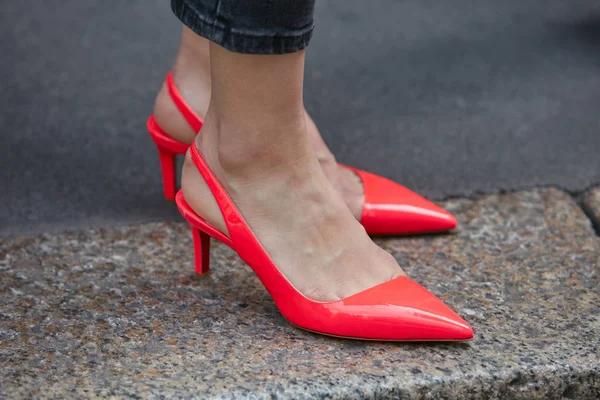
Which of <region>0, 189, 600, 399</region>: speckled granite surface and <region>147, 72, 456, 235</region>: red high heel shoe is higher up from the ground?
<region>147, 72, 456, 235</region>: red high heel shoe

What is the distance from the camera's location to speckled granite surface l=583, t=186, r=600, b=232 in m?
1.40

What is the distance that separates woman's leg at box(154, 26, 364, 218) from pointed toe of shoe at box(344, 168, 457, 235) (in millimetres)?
26

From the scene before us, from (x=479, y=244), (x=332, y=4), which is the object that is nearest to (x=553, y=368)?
(x=479, y=244)

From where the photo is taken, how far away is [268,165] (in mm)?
984

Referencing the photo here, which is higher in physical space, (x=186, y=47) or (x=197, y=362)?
(x=186, y=47)

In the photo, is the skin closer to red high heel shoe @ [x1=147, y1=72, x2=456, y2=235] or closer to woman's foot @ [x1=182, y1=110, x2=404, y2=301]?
woman's foot @ [x1=182, y1=110, x2=404, y2=301]

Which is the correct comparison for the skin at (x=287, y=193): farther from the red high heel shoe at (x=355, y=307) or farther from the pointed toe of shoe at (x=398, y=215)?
the pointed toe of shoe at (x=398, y=215)

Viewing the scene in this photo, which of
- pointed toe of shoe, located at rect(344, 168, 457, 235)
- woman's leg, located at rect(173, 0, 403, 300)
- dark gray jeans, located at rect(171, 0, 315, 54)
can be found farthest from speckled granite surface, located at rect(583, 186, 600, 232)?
dark gray jeans, located at rect(171, 0, 315, 54)

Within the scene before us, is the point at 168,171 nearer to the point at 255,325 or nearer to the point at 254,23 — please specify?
the point at 255,325

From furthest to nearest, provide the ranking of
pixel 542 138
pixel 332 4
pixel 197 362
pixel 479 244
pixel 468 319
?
pixel 332 4
pixel 542 138
pixel 479 244
pixel 468 319
pixel 197 362

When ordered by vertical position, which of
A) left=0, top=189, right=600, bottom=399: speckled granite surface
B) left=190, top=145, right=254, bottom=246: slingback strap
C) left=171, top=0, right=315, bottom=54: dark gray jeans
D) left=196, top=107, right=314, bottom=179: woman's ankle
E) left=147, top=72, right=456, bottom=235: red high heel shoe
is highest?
left=171, top=0, right=315, bottom=54: dark gray jeans

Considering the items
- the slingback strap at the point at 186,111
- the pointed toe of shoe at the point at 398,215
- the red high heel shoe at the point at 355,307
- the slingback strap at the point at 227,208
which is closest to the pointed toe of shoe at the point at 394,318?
the red high heel shoe at the point at 355,307

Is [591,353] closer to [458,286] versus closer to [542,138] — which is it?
[458,286]

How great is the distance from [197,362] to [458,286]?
0.45m
